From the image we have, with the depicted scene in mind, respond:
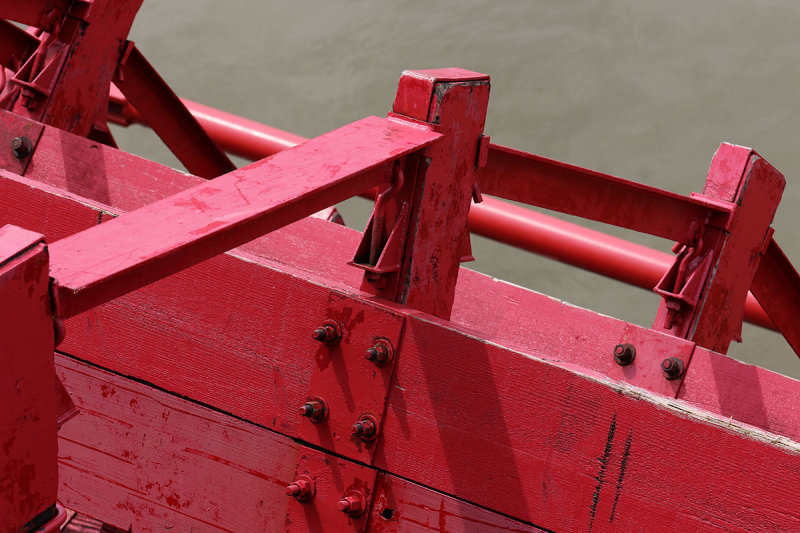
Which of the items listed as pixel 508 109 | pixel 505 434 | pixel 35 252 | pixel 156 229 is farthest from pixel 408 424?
pixel 508 109

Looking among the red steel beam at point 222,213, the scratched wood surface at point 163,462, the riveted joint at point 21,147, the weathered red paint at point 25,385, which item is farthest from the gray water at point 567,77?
the weathered red paint at point 25,385

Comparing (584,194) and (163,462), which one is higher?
(584,194)

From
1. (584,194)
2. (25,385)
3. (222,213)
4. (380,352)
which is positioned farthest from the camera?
(584,194)

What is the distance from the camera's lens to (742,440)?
189 cm

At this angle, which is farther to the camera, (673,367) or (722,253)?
(722,253)

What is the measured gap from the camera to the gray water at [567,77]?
941 centimetres

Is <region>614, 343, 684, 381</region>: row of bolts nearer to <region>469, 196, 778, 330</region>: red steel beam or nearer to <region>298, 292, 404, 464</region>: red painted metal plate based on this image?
<region>298, 292, 404, 464</region>: red painted metal plate

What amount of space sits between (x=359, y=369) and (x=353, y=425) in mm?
129

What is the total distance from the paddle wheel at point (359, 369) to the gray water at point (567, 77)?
6.45 meters

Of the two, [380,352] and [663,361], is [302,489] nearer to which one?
[380,352]

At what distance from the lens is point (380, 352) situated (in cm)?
218

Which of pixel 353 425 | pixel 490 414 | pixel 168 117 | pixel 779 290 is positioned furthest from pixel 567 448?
pixel 168 117

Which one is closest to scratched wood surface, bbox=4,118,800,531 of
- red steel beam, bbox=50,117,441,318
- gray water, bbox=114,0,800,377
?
red steel beam, bbox=50,117,441,318

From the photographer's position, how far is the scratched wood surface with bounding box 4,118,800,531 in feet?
6.30
